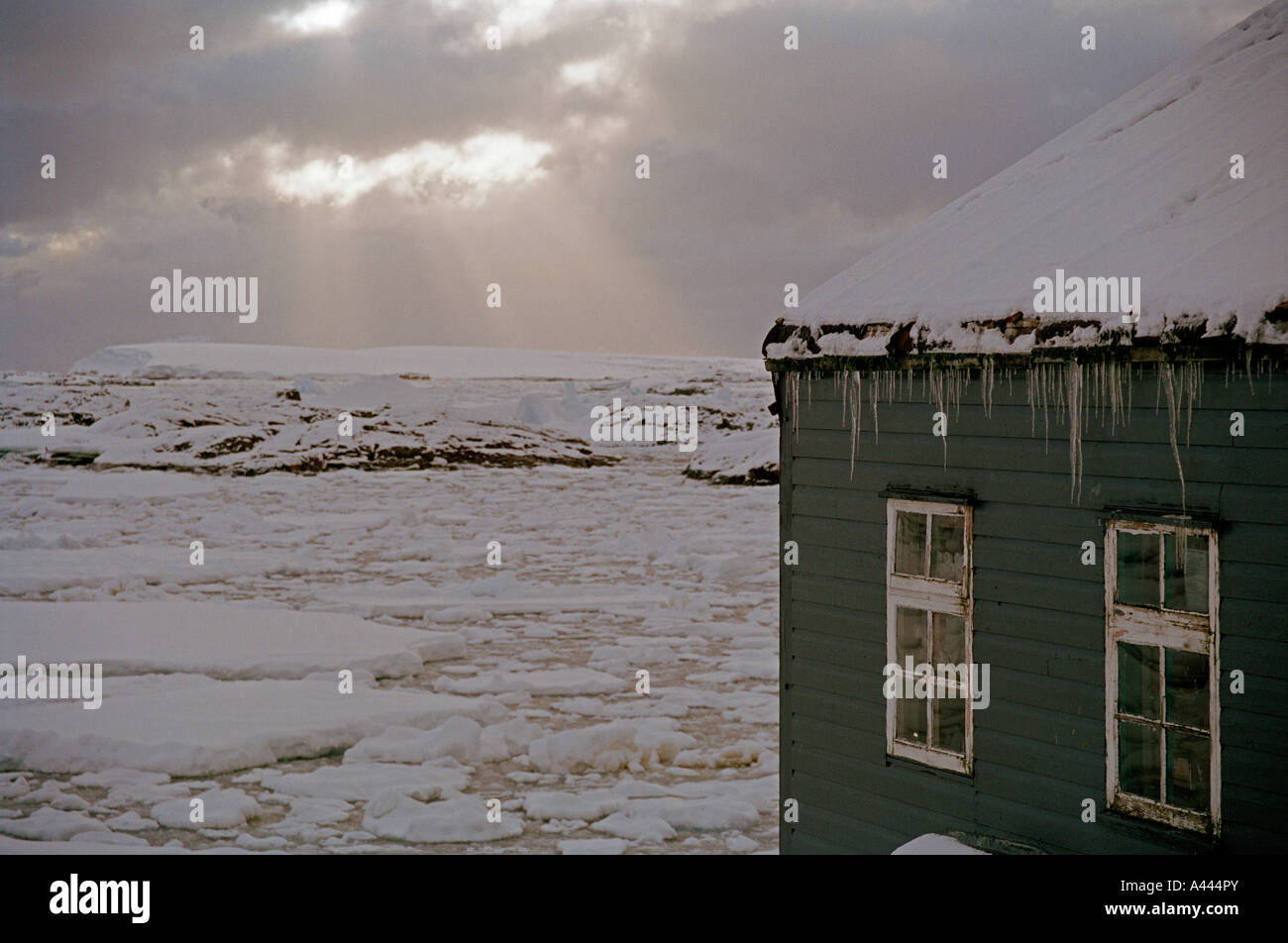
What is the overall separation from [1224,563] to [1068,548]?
0.80 meters

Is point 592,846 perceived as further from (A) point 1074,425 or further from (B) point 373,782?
(A) point 1074,425

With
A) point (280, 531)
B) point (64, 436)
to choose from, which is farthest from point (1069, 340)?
point (64, 436)

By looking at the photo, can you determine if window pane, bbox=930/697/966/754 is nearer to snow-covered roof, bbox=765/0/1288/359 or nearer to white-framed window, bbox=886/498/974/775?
white-framed window, bbox=886/498/974/775

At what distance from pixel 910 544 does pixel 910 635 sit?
1.74 feet

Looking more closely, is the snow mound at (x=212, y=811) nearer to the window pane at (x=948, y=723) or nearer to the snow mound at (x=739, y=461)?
the window pane at (x=948, y=723)

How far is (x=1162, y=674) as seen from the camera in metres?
5.42

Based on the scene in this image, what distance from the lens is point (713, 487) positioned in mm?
34188

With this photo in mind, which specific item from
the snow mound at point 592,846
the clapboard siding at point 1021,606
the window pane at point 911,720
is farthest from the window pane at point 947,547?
the snow mound at point 592,846

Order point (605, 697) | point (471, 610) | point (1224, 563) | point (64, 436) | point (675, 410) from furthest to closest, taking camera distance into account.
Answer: point (675, 410) → point (64, 436) → point (471, 610) → point (605, 697) → point (1224, 563)

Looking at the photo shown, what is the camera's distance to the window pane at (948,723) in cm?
637

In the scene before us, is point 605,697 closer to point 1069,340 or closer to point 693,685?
point 693,685

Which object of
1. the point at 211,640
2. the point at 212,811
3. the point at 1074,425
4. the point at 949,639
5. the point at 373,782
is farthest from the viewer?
the point at 211,640

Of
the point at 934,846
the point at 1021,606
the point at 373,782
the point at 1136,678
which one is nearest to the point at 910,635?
the point at 1021,606

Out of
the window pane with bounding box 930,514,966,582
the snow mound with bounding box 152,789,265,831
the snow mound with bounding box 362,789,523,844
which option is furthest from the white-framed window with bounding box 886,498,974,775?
the snow mound with bounding box 152,789,265,831
